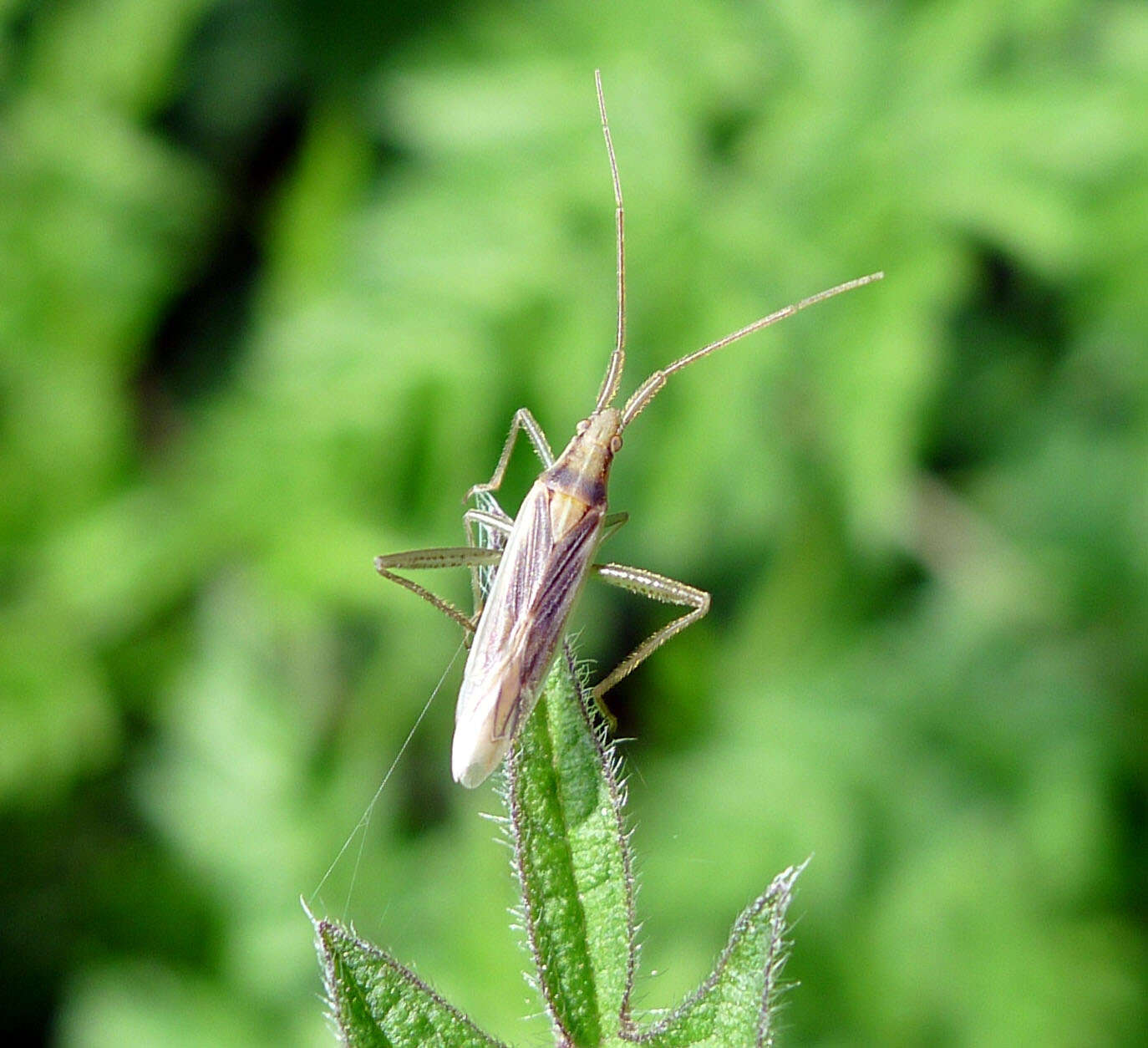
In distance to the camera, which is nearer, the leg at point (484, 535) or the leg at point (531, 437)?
the leg at point (484, 535)

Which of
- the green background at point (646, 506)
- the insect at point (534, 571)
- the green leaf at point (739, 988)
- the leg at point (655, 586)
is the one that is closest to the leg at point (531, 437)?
the insect at point (534, 571)

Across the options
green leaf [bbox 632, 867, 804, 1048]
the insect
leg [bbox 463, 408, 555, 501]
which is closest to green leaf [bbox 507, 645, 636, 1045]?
green leaf [bbox 632, 867, 804, 1048]

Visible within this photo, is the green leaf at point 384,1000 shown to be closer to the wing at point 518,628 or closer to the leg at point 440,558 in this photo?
the wing at point 518,628

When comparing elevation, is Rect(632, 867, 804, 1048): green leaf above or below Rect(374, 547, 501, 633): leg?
above

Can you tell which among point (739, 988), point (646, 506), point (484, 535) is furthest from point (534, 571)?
point (739, 988)

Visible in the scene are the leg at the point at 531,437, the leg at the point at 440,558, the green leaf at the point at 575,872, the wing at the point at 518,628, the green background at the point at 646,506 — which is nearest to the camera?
the green leaf at the point at 575,872

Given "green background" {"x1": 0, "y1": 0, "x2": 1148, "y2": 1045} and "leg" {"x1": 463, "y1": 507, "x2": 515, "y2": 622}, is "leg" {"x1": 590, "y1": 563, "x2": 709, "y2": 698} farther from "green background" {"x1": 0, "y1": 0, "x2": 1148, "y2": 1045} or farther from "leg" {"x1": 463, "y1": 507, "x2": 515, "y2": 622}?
"green background" {"x1": 0, "y1": 0, "x2": 1148, "y2": 1045}
